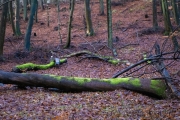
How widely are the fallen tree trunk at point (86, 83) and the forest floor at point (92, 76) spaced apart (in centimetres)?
26

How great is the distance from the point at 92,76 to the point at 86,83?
11.1ft

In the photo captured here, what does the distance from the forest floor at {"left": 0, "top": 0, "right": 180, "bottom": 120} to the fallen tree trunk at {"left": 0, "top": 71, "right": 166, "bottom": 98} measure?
26 centimetres

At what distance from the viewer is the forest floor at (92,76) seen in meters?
7.35

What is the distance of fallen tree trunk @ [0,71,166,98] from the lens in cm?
938

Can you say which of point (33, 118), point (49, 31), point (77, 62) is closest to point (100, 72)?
point (77, 62)

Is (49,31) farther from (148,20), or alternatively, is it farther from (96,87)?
(96,87)

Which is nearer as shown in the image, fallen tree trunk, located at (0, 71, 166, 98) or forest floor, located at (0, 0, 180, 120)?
forest floor, located at (0, 0, 180, 120)

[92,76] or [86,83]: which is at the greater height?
[86,83]

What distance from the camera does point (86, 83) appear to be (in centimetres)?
969

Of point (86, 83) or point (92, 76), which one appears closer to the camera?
point (86, 83)

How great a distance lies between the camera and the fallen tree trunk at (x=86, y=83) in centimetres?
938

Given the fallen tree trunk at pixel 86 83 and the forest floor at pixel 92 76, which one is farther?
the fallen tree trunk at pixel 86 83

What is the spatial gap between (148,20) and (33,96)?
24.9m

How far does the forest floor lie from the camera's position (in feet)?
24.1
